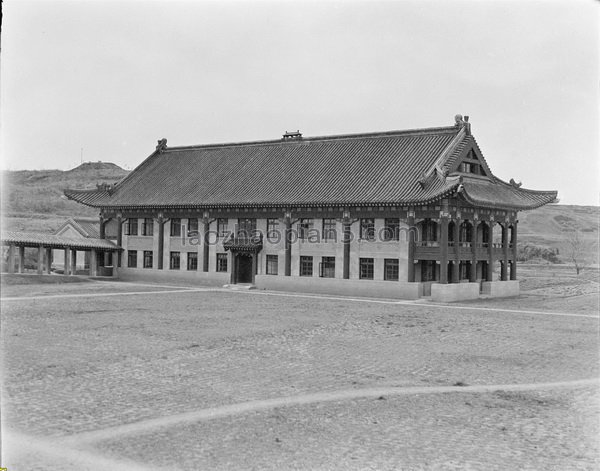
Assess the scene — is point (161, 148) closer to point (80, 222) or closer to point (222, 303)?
point (80, 222)

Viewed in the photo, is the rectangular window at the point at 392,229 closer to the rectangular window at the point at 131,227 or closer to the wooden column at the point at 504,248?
the wooden column at the point at 504,248

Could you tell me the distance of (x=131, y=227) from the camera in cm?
4866

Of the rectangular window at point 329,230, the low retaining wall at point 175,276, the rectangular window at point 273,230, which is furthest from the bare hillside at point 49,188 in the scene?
the rectangular window at point 329,230

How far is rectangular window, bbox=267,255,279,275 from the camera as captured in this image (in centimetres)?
4244

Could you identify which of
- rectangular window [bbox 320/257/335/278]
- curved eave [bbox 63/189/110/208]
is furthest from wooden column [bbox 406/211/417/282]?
curved eave [bbox 63/189/110/208]

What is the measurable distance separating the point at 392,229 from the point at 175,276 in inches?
638

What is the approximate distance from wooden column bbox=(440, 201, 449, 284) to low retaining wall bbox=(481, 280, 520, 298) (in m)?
4.89

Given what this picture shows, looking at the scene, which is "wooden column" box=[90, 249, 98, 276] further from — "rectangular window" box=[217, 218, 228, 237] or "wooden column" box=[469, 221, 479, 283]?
"wooden column" box=[469, 221, 479, 283]

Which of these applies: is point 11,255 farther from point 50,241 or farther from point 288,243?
point 288,243

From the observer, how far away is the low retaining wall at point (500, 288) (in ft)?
130

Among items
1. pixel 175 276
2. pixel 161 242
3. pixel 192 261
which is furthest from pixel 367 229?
pixel 161 242

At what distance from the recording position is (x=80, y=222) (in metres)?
52.6

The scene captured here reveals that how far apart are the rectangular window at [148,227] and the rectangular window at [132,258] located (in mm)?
1664

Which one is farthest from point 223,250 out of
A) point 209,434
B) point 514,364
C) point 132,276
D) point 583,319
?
point 209,434
